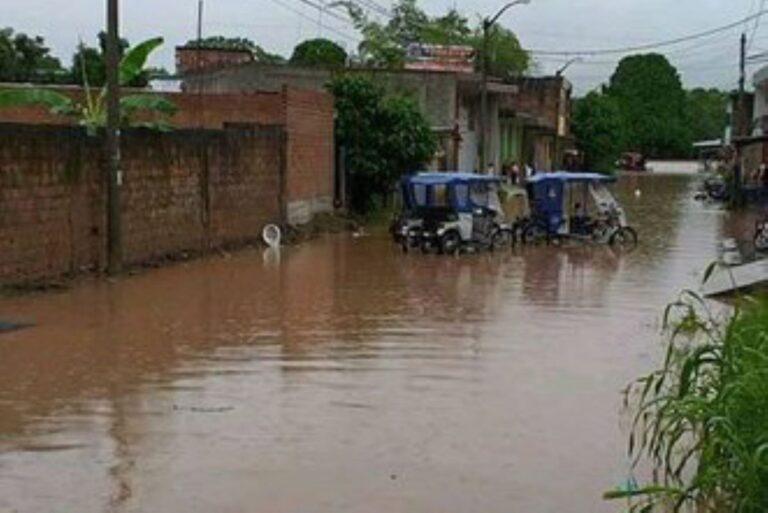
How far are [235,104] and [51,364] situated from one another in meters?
20.6

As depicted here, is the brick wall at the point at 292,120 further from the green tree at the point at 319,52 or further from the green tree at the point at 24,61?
the green tree at the point at 319,52

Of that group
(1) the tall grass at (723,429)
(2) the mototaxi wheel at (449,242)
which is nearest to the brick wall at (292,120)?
(2) the mototaxi wheel at (449,242)

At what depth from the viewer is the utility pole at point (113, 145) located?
20594mm

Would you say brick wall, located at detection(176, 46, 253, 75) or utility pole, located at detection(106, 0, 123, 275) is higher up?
brick wall, located at detection(176, 46, 253, 75)

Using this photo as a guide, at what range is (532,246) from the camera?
98.3ft

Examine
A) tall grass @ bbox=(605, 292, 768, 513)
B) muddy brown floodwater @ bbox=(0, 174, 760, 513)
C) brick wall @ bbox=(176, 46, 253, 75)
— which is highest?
brick wall @ bbox=(176, 46, 253, 75)

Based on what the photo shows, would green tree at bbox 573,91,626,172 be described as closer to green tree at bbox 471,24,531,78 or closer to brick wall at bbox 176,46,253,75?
green tree at bbox 471,24,531,78

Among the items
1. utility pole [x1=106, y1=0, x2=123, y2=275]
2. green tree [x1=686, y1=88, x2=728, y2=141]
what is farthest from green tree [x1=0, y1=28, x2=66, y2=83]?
green tree [x1=686, y1=88, x2=728, y2=141]

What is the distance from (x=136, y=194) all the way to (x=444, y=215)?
23.2ft

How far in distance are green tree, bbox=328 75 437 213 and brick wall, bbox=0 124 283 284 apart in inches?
221

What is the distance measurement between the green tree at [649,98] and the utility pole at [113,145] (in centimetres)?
9751

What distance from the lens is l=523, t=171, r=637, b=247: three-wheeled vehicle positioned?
3034 centimetres

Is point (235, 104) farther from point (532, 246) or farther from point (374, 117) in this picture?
point (532, 246)

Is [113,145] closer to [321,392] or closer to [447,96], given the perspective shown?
[321,392]
